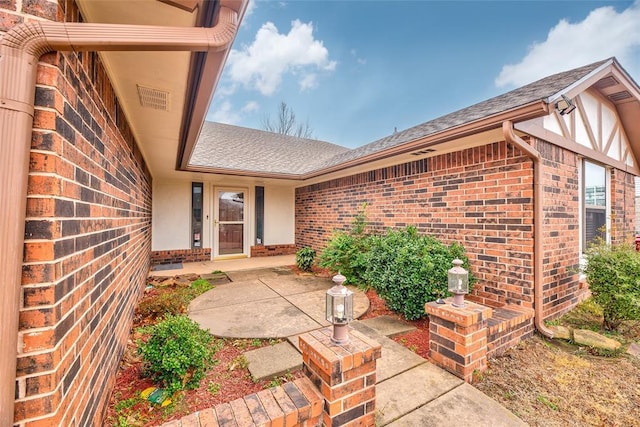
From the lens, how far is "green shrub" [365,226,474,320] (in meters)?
3.25

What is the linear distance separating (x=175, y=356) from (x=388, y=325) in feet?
7.78

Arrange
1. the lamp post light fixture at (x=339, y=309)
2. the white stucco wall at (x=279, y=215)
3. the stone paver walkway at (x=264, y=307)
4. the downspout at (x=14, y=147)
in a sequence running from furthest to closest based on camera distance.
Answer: the white stucco wall at (x=279, y=215) → the stone paver walkway at (x=264, y=307) → the lamp post light fixture at (x=339, y=309) → the downspout at (x=14, y=147)

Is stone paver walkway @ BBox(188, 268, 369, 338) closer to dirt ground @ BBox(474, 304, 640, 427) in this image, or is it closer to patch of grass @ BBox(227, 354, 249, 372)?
patch of grass @ BBox(227, 354, 249, 372)

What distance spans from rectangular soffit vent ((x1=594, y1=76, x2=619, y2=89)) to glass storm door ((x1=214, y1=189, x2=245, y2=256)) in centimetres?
811

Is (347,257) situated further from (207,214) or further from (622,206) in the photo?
(622,206)

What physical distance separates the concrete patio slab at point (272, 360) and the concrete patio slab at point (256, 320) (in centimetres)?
28

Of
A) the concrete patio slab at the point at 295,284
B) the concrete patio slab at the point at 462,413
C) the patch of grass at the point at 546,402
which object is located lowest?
the patch of grass at the point at 546,402

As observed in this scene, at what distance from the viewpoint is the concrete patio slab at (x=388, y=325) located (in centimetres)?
314

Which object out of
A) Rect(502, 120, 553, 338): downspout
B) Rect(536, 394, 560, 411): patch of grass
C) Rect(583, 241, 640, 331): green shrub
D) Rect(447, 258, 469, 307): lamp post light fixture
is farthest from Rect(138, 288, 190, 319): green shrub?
Rect(583, 241, 640, 331): green shrub

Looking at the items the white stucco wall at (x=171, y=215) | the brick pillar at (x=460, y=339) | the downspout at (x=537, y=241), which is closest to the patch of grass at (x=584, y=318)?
the downspout at (x=537, y=241)

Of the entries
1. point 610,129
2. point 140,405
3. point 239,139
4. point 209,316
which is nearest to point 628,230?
point 610,129

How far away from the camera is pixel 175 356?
1975mm

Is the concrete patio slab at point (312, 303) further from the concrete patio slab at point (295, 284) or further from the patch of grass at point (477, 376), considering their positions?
the patch of grass at point (477, 376)

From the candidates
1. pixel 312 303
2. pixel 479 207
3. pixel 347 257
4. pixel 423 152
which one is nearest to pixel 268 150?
pixel 347 257
